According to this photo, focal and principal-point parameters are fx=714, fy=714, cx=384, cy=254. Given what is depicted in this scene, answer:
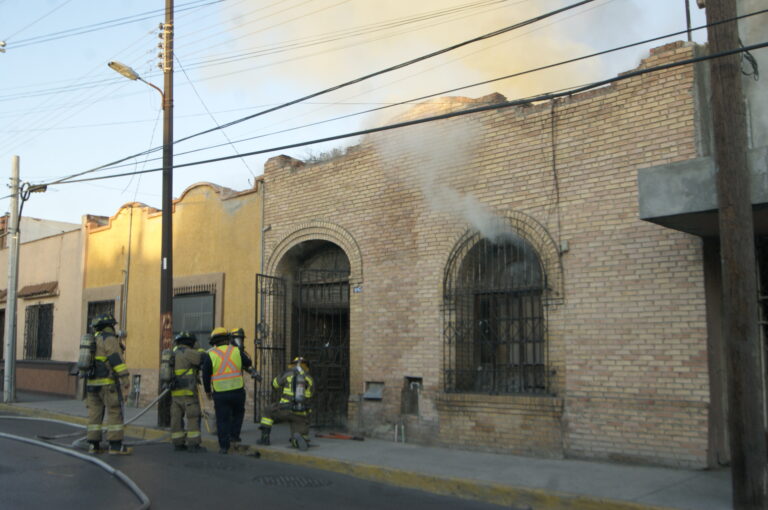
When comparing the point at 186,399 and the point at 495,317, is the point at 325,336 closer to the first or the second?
the point at 186,399

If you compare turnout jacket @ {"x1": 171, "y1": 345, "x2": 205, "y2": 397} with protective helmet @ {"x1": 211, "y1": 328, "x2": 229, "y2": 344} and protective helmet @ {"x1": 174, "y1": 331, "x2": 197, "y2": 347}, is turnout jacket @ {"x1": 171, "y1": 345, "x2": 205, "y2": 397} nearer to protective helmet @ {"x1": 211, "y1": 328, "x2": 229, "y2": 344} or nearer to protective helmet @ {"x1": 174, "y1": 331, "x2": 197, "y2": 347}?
protective helmet @ {"x1": 174, "y1": 331, "x2": 197, "y2": 347}

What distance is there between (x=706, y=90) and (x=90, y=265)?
16.0 metres

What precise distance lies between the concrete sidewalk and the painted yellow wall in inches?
172

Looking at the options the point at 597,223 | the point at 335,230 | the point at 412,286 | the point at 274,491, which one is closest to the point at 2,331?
the point at 335,230

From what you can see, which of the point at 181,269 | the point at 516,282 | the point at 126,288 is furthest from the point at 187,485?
the point at 126,288

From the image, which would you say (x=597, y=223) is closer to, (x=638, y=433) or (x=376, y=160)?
(x=638, y=433)

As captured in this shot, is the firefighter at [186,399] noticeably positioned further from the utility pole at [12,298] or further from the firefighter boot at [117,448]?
the utility pole at [12,298]

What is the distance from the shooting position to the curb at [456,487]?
7094mm

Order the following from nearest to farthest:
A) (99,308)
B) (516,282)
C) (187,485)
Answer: (187,485) < (516,282) < (99,308)

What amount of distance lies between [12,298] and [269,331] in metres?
8.39

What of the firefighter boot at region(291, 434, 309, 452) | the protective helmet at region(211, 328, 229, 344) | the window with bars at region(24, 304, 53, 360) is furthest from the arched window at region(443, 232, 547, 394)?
the window with bars at region(24, 304, 53, 360)

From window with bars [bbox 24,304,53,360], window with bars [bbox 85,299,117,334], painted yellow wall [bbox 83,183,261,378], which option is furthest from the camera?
window with bars [bbox 24,304,53,360]

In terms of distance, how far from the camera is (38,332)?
70.0 feet

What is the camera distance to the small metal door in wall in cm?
1350
